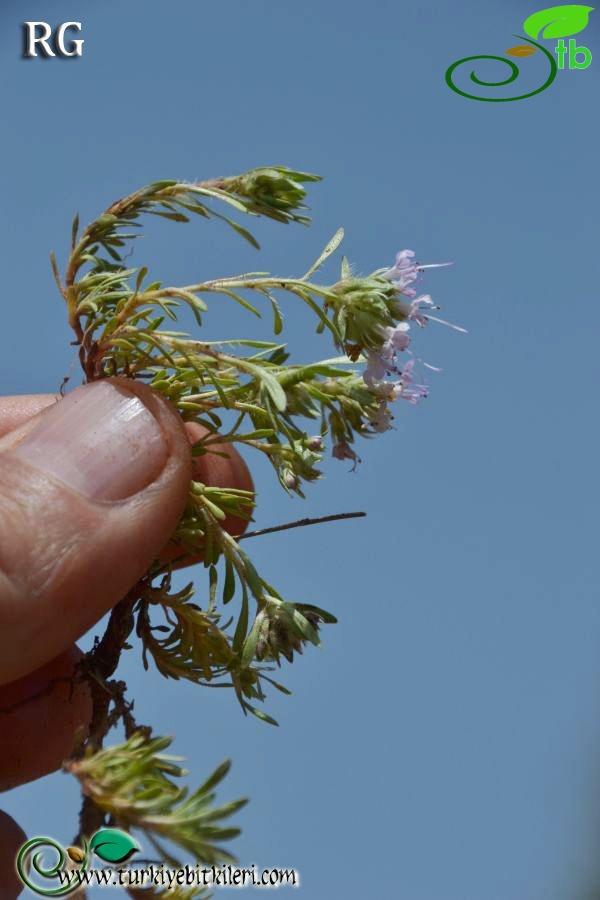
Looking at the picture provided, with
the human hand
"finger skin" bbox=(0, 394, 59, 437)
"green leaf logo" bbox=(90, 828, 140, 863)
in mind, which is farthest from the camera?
"finger skin" bbox=(0, 394, 59, 437)

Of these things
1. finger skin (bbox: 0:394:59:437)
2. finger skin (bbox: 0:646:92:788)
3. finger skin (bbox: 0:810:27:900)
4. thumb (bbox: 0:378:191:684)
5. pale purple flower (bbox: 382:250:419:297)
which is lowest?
finger skin (bbox: 0:810:27:900)

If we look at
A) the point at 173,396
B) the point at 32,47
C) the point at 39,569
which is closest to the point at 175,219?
the point at 173,396

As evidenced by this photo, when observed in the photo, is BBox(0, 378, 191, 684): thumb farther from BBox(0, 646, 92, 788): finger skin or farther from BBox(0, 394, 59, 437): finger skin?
BBox(0, 394, 59, 437): finger skin

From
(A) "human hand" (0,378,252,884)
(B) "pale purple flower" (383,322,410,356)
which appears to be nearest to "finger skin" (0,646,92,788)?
(A) "human hand" (0,378,252,884)

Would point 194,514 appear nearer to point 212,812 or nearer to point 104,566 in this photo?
point 104,566

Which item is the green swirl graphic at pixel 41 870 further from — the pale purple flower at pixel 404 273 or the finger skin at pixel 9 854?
the pale purple flower at pixel 404 273

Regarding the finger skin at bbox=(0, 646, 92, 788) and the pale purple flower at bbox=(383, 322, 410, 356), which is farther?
the finger skin at bbox=(0, 646, 92, 788)

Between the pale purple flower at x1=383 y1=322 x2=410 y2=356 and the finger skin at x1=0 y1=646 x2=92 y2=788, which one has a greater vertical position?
the pale purple flower at x1=383 y1=322 x2=410 y2=356
